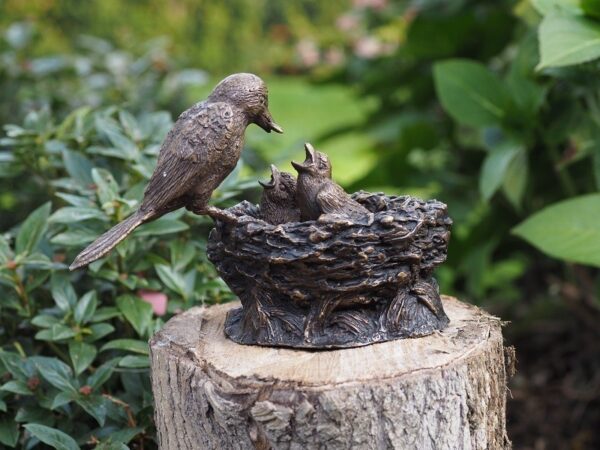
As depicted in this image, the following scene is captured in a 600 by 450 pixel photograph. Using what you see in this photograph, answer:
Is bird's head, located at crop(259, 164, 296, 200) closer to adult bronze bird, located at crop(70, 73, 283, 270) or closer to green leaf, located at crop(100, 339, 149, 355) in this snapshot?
adult bronze bird, located at crop(70, 73, 283, 270)

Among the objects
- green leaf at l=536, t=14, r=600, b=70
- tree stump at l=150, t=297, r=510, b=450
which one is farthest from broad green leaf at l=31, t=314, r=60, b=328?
green leaf at l=536, t=14, r=600, b=70

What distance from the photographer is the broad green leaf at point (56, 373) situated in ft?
7.42

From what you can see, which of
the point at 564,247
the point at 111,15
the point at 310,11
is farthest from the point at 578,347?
the point at 310,11

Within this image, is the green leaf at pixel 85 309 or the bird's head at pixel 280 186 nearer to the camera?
the bird's head at pixel 280 186

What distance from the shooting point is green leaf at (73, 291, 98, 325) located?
239cm

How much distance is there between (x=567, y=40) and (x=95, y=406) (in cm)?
188

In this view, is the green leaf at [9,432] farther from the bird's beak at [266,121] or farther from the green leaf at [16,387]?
the bird's beak at [266,121]

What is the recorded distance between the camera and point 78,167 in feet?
9.34

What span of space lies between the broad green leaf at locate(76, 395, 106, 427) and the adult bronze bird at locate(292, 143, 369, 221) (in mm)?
777

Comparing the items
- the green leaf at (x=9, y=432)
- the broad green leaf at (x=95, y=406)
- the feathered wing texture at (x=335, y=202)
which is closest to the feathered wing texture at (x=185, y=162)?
the feathered wing texture at (x=335, y=202)

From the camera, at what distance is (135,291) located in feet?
8.70

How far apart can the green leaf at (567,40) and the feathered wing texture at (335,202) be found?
0.89m

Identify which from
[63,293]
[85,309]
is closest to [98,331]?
[85,309]

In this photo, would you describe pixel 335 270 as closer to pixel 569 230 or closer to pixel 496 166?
pixel 569 230
